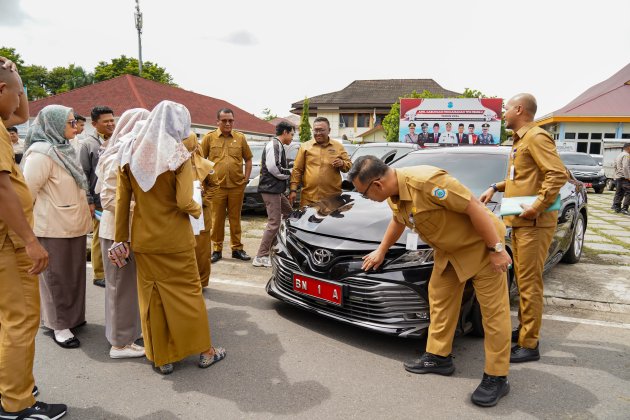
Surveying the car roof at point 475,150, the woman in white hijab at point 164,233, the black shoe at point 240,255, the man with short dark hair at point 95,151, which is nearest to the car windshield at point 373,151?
the black shoe at point 240,255

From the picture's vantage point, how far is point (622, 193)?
1077 centimetres

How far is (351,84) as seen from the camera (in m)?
45.1

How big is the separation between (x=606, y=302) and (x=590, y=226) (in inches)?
199

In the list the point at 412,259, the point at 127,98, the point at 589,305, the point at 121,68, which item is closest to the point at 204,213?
the point at 412,259

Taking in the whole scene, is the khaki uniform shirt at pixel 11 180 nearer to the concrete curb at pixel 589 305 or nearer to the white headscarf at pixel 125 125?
the white headscarf at pixel 125 125

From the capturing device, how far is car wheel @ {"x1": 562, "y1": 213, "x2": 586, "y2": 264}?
17.1 feet

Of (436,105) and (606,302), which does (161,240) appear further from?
(436,105)

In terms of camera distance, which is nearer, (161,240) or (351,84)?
(161,240)

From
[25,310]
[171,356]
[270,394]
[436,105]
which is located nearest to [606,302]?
[270,394]

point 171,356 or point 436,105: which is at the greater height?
point 436,105

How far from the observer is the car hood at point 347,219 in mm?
3242

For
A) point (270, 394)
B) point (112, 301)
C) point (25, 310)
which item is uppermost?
point (25, 310)

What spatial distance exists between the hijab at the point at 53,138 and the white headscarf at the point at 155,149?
783 mm

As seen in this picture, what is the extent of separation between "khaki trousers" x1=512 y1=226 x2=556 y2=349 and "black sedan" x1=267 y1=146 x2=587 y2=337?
32cm
